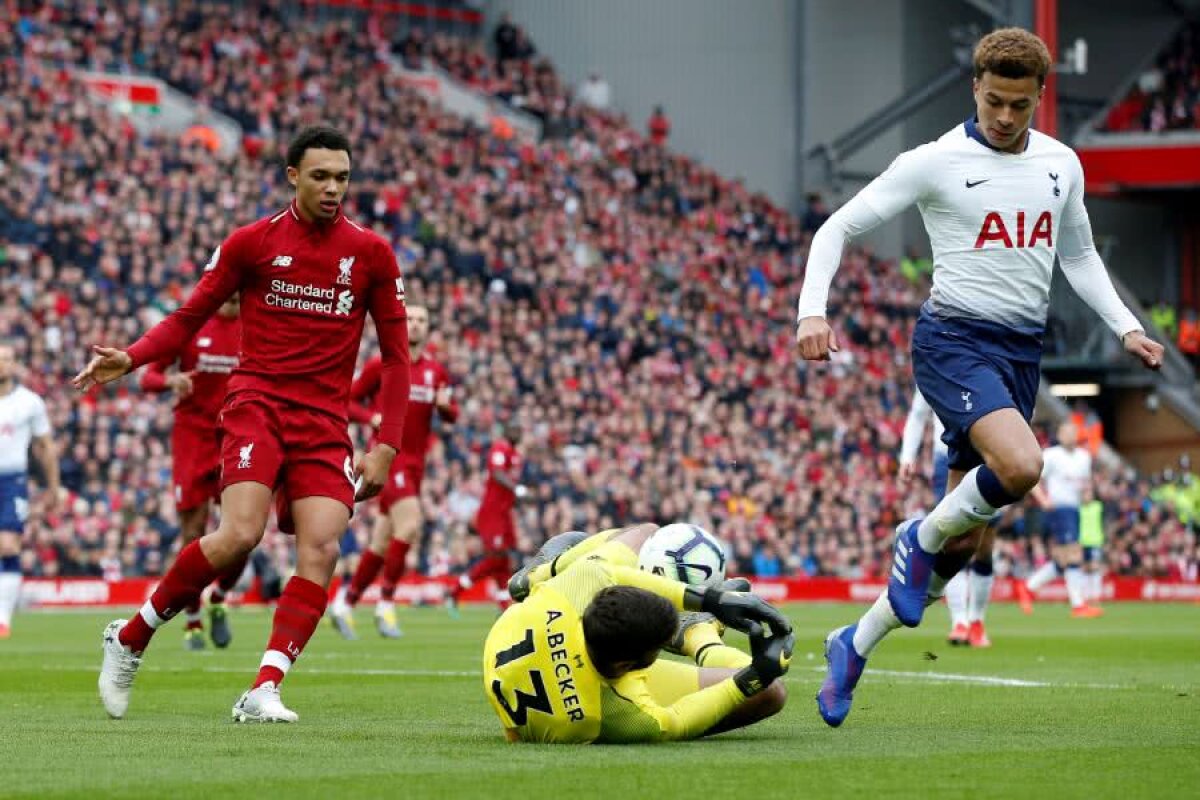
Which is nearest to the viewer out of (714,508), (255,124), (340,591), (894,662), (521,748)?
(521,748)

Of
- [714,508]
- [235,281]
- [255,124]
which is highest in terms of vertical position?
[255,124]

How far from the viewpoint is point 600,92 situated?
4728cm

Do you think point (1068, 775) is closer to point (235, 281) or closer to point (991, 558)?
point (235, 281)

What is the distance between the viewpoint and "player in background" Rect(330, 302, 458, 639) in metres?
18.1

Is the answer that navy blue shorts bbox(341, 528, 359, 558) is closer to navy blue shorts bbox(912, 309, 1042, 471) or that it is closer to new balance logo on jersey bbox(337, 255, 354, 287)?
new balance logo on jersey bbox(337, 255, 354, 287)

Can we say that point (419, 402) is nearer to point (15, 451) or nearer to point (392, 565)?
point (392, 565)

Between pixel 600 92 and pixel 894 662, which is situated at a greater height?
pixel 600 92

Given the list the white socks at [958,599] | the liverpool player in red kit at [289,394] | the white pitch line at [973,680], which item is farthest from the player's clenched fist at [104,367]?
the white socks at [958,599]

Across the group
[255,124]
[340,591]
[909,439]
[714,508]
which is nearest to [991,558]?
[909,439]

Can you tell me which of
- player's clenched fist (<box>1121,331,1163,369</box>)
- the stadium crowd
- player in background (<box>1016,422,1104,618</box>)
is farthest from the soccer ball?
the stadium crowd

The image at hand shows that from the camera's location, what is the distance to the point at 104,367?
9.05 metres

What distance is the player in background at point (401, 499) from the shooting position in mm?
18141

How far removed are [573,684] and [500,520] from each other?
55.7 feet

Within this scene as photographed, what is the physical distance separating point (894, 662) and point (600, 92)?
3440 cm
